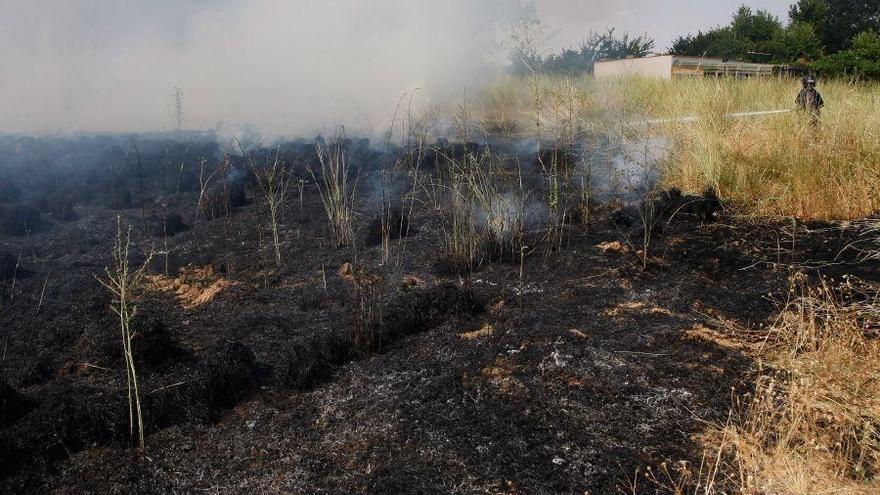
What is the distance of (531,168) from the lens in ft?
27.6

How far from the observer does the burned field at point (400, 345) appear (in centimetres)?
275

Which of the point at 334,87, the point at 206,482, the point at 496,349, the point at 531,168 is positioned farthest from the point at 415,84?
the point at 206,482

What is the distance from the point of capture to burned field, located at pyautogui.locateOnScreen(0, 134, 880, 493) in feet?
9.01

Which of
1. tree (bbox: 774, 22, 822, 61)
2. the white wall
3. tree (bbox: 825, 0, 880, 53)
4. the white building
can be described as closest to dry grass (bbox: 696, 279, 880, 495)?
the white building

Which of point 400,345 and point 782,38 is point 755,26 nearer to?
point 782,38

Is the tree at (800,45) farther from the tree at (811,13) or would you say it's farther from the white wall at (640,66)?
the white wall at (640,66)

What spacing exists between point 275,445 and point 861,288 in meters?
3.47

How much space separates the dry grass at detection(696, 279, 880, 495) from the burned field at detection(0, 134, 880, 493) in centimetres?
16

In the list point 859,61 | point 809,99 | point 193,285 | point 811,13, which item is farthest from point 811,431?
point 811,13

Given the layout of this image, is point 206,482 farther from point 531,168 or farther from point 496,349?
point 531,168

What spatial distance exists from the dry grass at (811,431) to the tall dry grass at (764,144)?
294cm

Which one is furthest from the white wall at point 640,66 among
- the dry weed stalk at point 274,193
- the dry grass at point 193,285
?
the dry grass at point 193,285

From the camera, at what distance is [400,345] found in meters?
3.88

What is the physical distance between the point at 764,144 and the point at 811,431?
17.5ft
